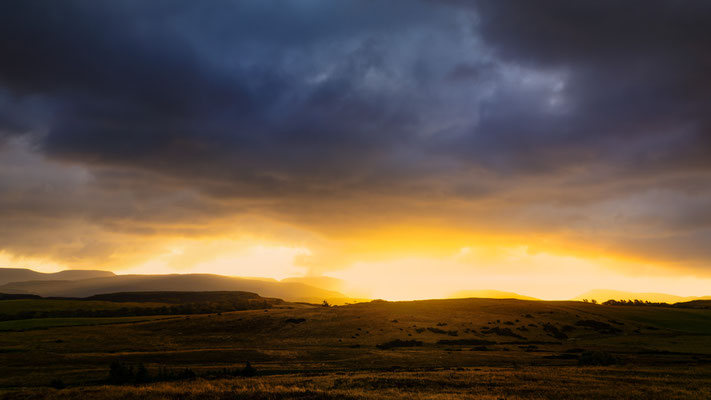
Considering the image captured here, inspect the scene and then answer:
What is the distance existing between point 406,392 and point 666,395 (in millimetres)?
16827

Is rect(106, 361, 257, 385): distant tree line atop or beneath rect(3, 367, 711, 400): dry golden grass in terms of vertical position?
beneath

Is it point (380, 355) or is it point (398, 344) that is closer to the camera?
point (380, 355)

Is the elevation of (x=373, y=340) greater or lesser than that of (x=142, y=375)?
lesser

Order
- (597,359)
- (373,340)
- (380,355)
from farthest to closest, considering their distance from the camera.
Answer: (373,340) < (380,355) < (597,359)

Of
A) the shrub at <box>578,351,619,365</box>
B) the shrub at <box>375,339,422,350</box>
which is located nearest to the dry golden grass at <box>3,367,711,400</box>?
the shrub at <box>578,351,619,365</box>

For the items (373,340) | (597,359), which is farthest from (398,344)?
(597,359)

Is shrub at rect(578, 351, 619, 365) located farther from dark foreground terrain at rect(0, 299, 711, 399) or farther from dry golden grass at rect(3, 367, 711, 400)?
dry golden grass at rect(3, 367, 711, 400)

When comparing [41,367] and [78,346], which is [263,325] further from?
[41,367]

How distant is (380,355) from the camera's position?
5694 cm

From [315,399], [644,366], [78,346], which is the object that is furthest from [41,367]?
[644,366]

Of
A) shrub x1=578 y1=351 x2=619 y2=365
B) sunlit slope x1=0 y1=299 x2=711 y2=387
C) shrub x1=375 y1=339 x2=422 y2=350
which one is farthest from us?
shrub x1=375 y1=339 x2=422 y2=350

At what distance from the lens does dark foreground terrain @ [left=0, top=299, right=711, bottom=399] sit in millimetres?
30578

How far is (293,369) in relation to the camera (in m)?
45.5

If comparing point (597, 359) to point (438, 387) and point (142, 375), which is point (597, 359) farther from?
point (142, 375)
